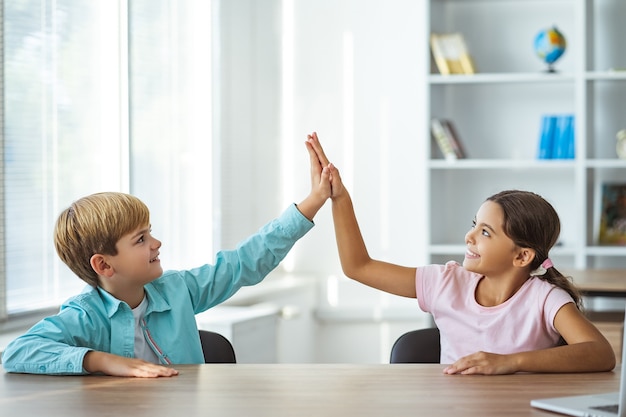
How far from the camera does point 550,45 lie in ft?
15.4

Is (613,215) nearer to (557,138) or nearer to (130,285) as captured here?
(557,138)

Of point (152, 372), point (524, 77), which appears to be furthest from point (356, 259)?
point (524, 77)

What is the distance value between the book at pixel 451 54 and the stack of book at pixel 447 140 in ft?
0.87

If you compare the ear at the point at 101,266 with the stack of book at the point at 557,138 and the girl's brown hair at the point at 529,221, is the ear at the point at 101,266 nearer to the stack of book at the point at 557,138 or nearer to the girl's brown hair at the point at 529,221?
the girl's brown hair at the point at 529,221

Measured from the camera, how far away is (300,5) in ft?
17.5

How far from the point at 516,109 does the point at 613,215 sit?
2.44 ft

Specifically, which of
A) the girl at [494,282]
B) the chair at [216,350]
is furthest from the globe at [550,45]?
the chair at [216,350]

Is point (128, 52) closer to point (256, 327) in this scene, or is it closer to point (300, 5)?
point (256, 327)

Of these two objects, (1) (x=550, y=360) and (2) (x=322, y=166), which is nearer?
(1) (x=550, y=360)

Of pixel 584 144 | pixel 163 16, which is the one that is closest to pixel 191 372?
pixel 163 16

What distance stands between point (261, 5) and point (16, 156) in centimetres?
241

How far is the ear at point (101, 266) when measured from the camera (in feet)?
6.84

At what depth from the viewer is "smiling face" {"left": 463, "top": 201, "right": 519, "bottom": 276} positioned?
2.19m

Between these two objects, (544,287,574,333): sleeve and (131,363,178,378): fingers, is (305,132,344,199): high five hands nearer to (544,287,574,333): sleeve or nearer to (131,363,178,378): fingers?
(544,287,574,333): sleeve
